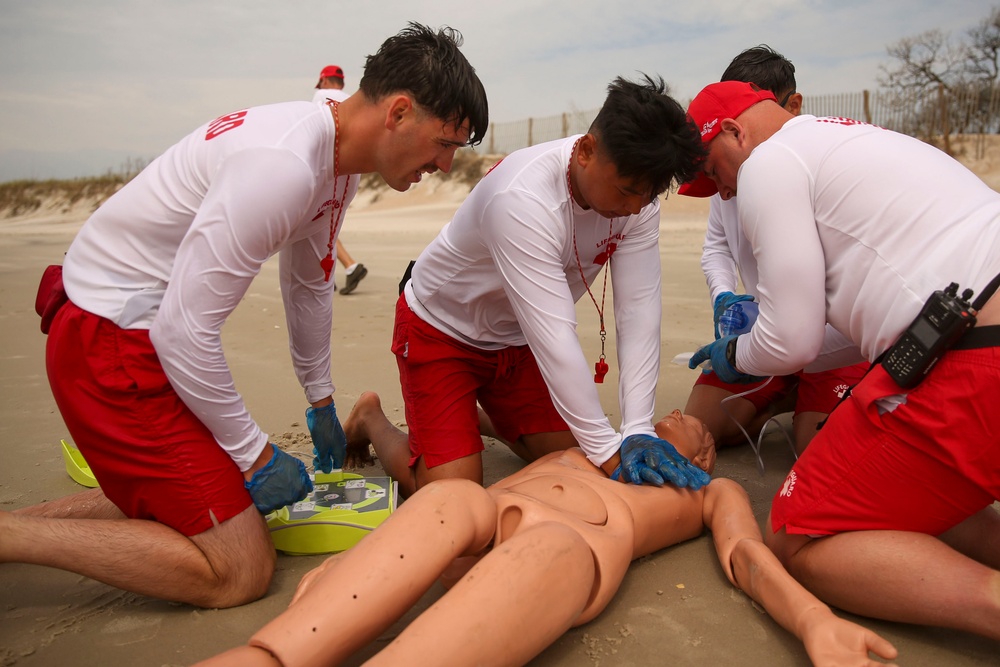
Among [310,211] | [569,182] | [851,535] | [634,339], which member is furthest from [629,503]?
[310,211]

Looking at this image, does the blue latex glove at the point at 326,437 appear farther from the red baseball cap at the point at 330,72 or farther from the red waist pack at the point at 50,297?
the red baseball cap at the point at 330,72

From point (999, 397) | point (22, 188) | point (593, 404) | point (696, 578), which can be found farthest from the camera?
point (22, 188)

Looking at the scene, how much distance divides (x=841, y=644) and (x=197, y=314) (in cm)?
192

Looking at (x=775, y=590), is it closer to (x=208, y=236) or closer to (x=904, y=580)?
(x=904, y=580)

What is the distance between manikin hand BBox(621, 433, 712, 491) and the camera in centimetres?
268

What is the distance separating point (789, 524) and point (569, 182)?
1.38m

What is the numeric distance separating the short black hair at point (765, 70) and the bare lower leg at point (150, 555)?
3016 mm

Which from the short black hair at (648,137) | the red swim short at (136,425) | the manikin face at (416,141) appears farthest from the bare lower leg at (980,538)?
the red swim short at (136,425)

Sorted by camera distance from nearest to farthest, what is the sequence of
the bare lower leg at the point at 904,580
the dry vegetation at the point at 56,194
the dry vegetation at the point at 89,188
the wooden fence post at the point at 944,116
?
the bare lower leg at the point at 904,580 < the wooden fence post at the point at 944,116 < the dry vegetation at the point at 89,188 < the dry vegetation at the point at 56,194

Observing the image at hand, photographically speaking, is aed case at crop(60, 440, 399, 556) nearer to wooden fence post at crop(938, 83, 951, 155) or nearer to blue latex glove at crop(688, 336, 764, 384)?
blue latex glove at crop(688, 336, 764, 384)

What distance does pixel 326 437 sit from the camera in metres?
3.42

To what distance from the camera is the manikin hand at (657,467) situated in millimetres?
2682

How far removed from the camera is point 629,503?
2547 mm

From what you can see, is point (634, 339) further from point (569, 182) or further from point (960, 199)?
point (960, 199)
